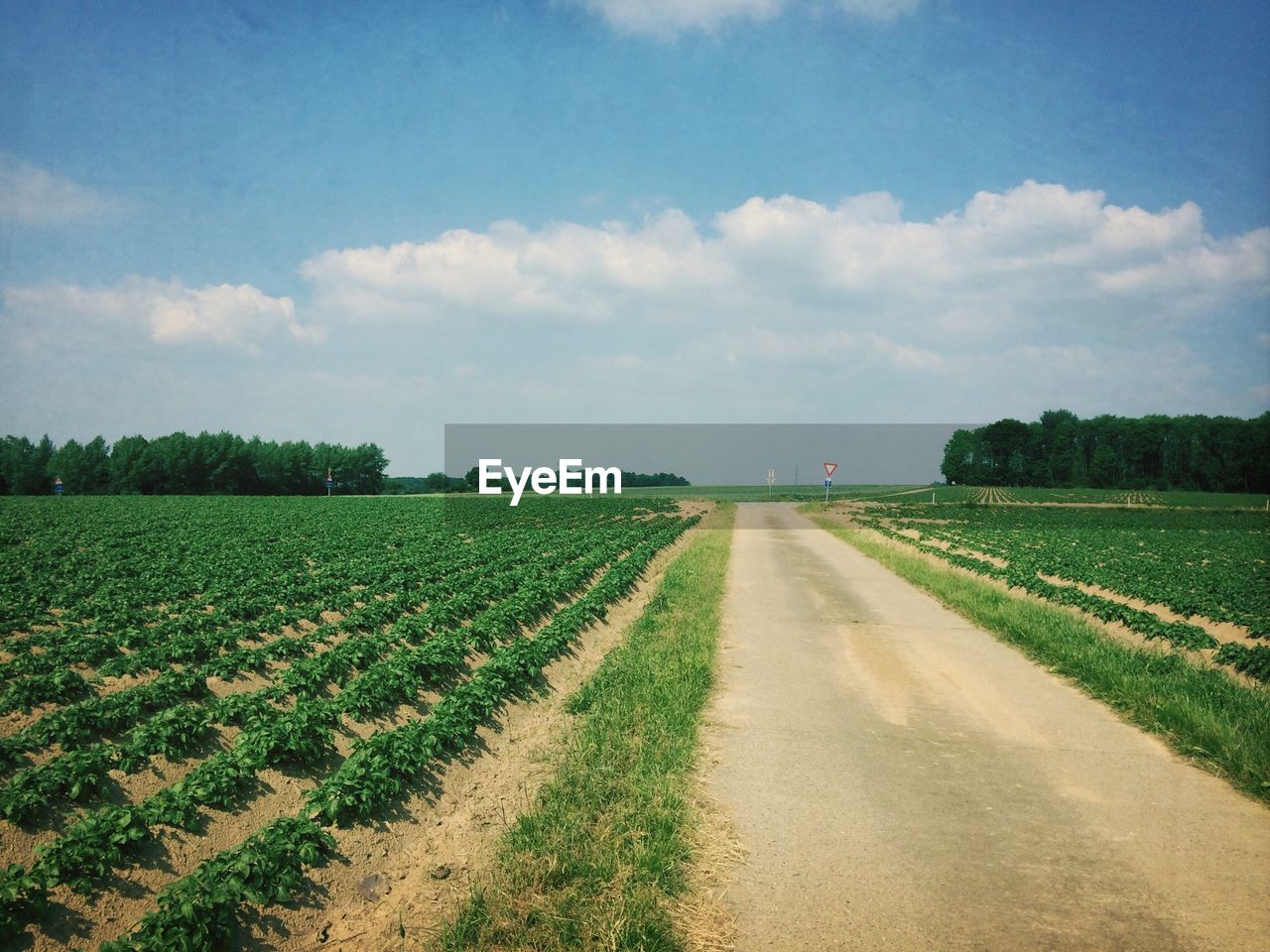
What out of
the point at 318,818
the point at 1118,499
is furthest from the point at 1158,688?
the point at 1118,499

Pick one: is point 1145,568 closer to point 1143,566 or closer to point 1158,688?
point 1143,566

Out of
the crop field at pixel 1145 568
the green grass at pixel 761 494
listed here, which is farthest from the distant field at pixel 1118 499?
the crop field at pixel 1145 568

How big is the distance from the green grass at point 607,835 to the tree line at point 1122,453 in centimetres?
13307

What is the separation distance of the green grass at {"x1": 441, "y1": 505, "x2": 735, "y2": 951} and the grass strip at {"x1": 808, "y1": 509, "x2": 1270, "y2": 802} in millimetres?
5580

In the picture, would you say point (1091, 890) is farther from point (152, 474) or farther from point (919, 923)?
point (152, 474)

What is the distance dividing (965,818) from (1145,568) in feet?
78.8

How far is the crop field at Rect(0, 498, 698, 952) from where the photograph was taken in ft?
16.9

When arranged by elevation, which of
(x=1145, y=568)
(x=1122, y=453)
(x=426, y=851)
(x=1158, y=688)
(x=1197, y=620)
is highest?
(x=1122, y=453)

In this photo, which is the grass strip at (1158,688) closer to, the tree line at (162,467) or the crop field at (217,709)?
the crop field at (217,709)

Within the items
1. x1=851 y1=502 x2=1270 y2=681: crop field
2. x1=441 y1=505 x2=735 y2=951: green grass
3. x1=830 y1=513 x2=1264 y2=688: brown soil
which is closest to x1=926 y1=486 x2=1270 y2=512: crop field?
x1=851 y1=502 x2=1270 y2=681: crop field

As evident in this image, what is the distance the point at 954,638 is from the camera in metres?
13.5

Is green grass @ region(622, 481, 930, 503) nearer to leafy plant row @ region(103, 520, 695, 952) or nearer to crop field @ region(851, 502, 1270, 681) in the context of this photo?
crop field @ region(851, 502, 1270, 681)

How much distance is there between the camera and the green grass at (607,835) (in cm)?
461

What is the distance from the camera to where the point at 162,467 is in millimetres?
108188
